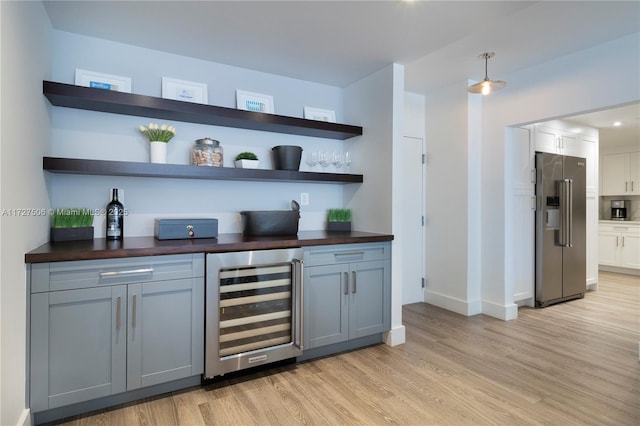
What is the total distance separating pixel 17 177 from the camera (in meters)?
1.71

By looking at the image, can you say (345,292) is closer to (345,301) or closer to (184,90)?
(345,301)

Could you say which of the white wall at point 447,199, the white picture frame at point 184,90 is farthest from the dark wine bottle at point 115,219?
the white wall at point 447,199

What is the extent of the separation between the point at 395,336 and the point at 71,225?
2.62 meters

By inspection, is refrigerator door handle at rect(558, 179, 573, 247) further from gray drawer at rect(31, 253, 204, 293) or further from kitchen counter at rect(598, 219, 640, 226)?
gray drawer at rect(31, 253, 204, 293)

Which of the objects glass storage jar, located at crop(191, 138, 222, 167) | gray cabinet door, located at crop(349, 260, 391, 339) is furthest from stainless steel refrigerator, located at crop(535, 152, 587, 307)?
glass storage jar, located at crop(191, 138, 222, 167)

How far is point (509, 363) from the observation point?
269cm

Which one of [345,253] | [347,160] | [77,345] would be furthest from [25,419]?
[347,160]

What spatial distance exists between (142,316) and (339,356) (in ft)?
5.01

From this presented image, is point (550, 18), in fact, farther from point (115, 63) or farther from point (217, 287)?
point (115, 63)

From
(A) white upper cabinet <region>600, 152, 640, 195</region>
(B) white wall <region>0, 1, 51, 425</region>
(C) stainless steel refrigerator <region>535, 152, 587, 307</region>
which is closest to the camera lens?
(B) white wall <region>0, 1, 51, 425</region>

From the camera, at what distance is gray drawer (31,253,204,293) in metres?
1.83

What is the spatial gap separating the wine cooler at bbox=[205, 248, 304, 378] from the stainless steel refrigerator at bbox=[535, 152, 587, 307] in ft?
10.3

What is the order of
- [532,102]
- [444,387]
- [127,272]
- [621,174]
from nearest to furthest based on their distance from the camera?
[127,272] < [444,387] < [532,102] < [621,174]

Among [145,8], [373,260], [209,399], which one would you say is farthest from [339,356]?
[145,8]
